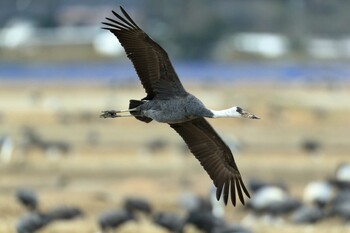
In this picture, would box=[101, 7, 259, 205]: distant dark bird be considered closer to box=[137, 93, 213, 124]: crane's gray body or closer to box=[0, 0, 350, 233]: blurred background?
box=[137, 93, 213, 124]: crane's gray body

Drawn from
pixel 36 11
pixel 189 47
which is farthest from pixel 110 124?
pixel 36 11

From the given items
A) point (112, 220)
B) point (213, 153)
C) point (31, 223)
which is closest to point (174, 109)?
point (213, 153)

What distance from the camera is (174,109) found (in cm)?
1340

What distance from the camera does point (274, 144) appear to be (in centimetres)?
3522

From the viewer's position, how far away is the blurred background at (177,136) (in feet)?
77.0

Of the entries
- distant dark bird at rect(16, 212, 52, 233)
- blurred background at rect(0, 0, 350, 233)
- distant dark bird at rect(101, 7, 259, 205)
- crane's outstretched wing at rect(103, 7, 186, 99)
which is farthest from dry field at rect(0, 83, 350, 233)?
crane's outstretched wing at rect(103, 7, 186, 99)

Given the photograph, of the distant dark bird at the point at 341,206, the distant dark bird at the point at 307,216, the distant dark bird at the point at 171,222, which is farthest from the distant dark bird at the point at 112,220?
the distant dark bird at the point at 341,206

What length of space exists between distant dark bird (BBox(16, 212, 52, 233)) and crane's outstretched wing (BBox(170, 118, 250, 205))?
16.8 ft

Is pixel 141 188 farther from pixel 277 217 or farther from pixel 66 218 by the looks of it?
pixel 66 218

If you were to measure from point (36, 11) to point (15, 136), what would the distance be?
86.8 meters

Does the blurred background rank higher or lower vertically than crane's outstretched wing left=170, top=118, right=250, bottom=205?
higher

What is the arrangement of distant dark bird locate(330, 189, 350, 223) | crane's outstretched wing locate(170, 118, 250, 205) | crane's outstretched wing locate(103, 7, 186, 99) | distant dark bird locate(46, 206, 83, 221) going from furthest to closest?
distant dark bird locate(330, 189, 350, 223), distant dark bird locate(46, 206, 83, 221), crane's outstretched wing locate(170, 118, 250, 205), crane's outstretched wing locate(103, 7, 186, 99)

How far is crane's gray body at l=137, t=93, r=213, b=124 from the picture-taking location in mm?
13375

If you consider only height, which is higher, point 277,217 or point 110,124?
point 110,124
